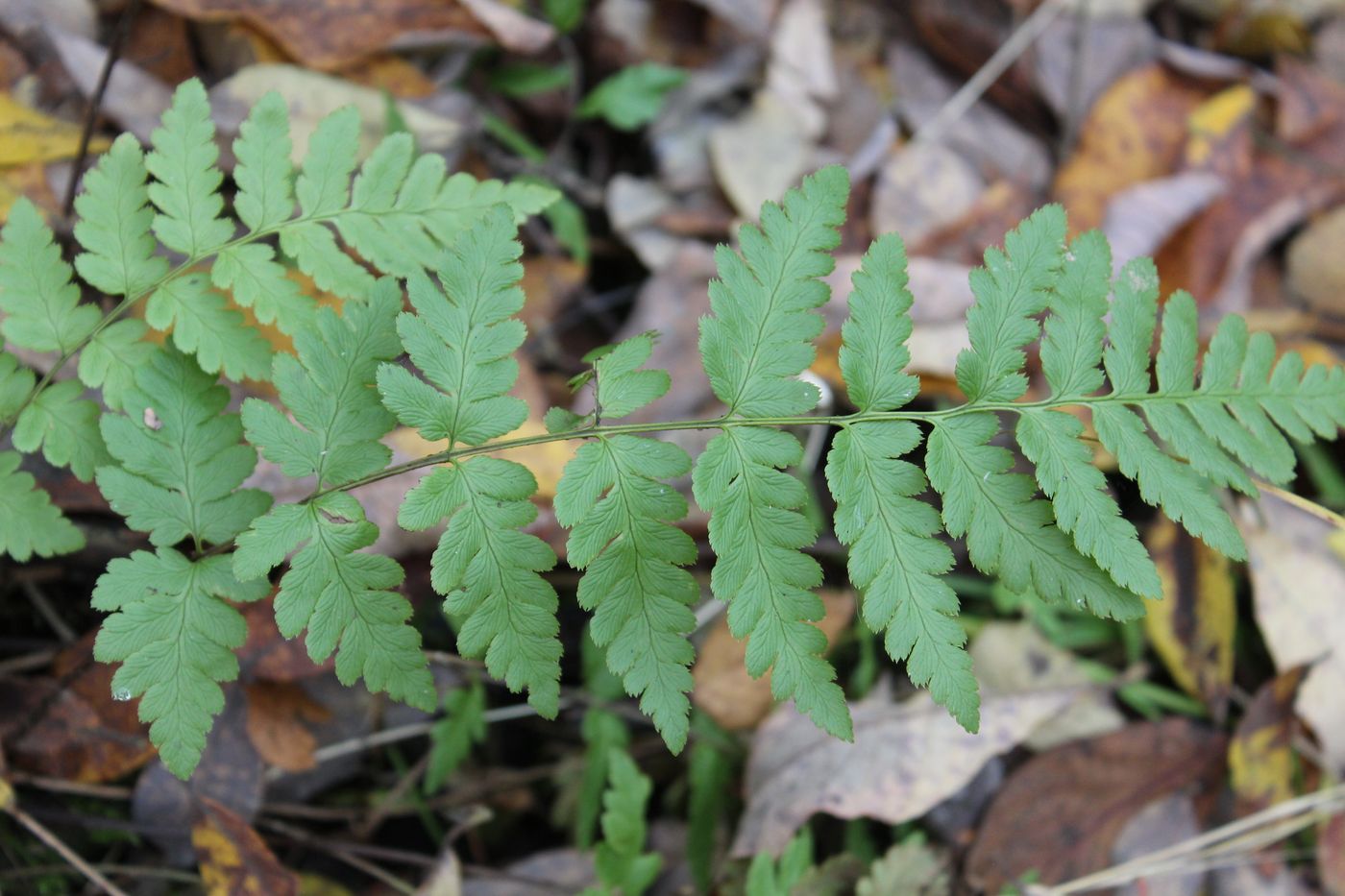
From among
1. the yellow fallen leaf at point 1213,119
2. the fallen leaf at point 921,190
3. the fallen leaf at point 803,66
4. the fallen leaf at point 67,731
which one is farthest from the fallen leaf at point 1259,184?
the fallen leaf at point 67,731

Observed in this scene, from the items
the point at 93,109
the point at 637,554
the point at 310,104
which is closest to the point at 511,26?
the point at 310,104

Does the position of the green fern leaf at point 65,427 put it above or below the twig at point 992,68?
below

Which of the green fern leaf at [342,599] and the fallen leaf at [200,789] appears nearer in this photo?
the green fern leaf at [342,599]

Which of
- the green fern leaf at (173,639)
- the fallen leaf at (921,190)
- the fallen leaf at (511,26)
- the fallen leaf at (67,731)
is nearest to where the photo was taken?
the green fern leaf at (173,639)

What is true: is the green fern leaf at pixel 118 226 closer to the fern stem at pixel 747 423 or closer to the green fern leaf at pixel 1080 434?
the fern stem at pixel 747 423

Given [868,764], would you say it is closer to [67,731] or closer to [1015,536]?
[1015,536]

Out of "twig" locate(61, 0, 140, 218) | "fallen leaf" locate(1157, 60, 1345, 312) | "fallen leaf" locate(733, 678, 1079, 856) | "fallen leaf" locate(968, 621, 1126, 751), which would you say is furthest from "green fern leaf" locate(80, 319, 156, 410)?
"fallen leaf" locate(1157, 60, 1345, 312)

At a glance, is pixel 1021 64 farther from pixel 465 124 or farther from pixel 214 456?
pixel 214 456
